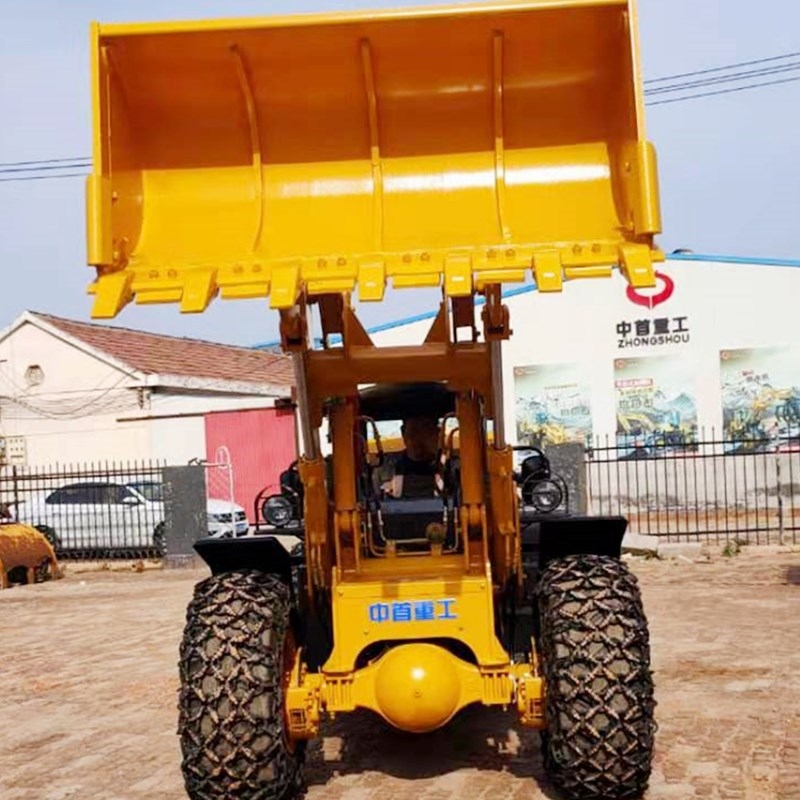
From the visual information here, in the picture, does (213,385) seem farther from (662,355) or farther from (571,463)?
(571,463)

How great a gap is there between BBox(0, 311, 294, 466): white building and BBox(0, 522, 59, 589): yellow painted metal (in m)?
9.19

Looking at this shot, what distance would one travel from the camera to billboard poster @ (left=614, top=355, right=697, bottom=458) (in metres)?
23.9

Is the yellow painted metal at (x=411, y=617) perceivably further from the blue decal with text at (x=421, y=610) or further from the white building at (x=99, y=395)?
the white building at (x=99, y=395)

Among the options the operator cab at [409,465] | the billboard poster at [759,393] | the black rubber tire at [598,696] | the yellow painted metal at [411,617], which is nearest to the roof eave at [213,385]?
the billboard poster at [759,393]

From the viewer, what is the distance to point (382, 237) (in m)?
4.46

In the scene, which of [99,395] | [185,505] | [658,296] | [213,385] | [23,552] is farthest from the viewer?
[213,385]

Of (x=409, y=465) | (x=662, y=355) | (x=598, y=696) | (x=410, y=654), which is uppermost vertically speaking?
(x=662, y=355)

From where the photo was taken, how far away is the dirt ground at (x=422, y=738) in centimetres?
512

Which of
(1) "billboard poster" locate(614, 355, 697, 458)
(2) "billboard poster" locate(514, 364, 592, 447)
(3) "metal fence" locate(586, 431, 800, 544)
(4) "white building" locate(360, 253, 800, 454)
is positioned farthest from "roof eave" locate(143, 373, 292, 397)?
(3) "metal fence" locate(586, 431, 800, 544)

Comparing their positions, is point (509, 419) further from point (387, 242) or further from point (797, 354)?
point (387, 242)

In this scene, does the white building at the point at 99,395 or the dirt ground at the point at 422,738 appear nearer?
the dirt ground at the point at 422,738

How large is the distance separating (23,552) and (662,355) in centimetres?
1428

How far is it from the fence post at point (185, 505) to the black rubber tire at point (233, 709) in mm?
11875

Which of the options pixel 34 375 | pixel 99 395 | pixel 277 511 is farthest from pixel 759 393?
pixel 277 511
